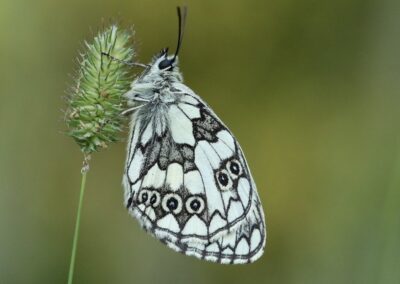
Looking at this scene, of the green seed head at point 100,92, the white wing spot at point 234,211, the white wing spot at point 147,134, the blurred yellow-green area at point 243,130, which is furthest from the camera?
the blurred yellow-green area at point 243,130

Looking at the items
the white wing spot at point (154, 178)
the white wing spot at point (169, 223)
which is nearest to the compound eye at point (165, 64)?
the white wing spot at point (154, 178)

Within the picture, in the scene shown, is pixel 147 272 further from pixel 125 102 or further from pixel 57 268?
pixel 125 102

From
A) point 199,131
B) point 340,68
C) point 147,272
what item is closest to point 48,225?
point 147,272

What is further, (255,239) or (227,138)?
(227,138)

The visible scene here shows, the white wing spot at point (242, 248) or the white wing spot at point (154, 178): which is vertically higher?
A: the white wing spot at point (154, 178)

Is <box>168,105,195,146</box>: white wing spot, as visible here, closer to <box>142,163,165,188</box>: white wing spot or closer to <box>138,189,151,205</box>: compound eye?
<box>142,163,165,188</box>: white wing spot

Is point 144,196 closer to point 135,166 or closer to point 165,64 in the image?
point 135,166

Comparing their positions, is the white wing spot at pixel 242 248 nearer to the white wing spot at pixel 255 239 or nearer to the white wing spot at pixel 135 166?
the white wing spot at pixel 255 239

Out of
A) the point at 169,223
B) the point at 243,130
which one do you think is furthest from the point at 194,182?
the point at 243,130
